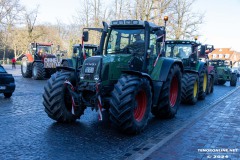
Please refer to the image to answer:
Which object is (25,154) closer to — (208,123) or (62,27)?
(208,123)

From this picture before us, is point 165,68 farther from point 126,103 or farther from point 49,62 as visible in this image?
point 49,62

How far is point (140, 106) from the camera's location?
6836mm

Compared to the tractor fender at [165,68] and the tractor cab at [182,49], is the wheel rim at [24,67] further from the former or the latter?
the tractor fender at [165,68]


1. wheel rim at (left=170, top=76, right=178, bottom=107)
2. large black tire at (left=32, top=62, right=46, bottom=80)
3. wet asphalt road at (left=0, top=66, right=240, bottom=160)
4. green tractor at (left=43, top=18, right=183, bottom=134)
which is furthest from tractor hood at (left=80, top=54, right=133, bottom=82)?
large black tire at (left=32, top=62, right=46, bottom=80)

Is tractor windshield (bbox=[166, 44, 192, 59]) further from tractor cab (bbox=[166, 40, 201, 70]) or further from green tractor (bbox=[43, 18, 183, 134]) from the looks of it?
green tractor (bbox=[43, 18, 183, 134])

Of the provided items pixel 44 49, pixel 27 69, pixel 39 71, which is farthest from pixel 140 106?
pixel 44 49

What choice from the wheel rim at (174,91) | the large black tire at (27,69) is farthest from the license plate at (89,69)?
the large black tire at (27,69)

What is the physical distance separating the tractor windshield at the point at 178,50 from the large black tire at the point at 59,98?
730 centimetres

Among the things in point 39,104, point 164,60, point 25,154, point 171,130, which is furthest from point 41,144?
point 39,104

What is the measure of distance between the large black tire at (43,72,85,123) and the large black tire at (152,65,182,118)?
7.21 ft

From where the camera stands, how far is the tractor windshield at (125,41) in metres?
7.50

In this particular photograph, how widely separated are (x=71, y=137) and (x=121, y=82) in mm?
1533

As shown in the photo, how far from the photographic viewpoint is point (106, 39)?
26.0 ft

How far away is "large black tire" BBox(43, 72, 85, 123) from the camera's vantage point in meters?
6.80
